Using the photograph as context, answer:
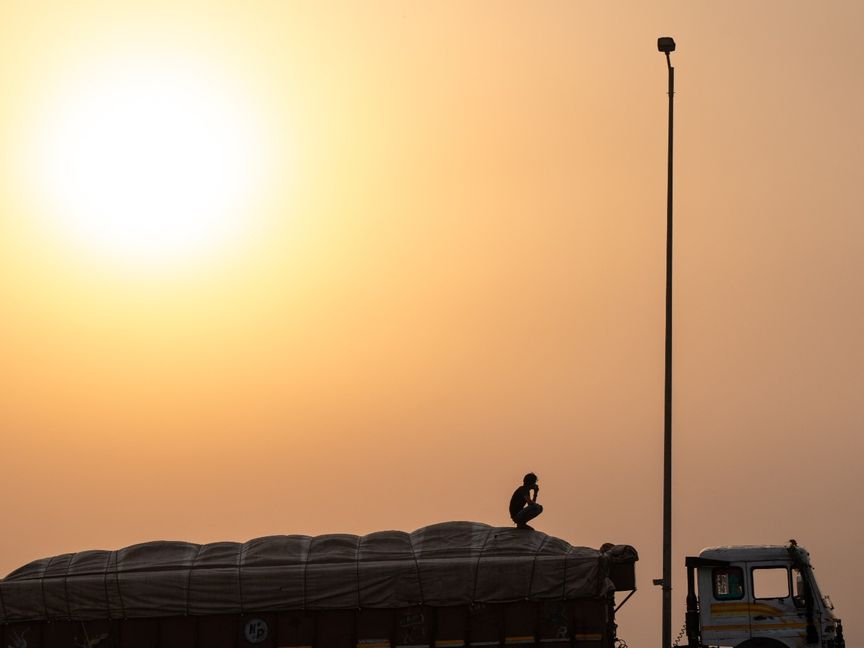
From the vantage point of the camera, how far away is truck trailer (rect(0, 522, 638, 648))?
37812 millimetres

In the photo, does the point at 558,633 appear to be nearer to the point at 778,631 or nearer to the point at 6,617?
the point at 778,631

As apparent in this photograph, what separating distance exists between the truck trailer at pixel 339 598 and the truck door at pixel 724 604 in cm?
196

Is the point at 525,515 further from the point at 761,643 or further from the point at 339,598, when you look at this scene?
the point at 761,643

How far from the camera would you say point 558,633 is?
A: 37781mm

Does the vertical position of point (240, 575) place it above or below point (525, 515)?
below

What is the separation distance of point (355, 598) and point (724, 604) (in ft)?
25.4

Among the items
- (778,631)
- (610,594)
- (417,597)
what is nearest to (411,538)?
A: (417,597)

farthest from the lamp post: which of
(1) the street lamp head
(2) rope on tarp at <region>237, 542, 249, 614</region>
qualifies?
(2) rope on tarp at <region>237, 542, 249, 614</region>

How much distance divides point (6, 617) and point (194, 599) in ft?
12.9

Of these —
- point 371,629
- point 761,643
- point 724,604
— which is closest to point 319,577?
point 371,629

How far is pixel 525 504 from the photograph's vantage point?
1559 inches

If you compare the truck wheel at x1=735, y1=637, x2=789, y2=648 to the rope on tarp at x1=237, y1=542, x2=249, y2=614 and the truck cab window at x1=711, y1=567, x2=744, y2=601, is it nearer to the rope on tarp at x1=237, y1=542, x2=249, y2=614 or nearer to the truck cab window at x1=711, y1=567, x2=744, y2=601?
the truck cab window at x1=711, y1=567, x2=744, y2=601

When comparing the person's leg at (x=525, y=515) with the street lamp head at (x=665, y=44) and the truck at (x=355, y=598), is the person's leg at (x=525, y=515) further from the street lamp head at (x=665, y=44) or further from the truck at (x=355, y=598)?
the street lamp head at (x=665, y=44)

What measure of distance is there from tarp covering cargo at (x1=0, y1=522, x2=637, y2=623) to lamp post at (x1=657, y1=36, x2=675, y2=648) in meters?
1.48
